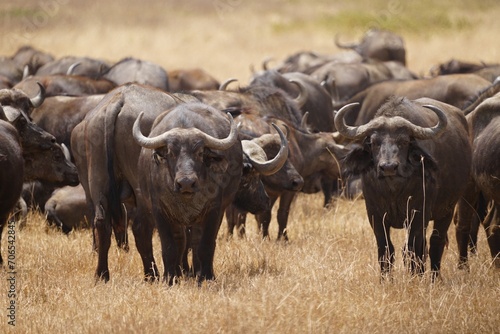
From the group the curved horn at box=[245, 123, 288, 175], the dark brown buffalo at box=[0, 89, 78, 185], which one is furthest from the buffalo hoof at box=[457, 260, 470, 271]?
the dark brown buffalo at box=[0, 89, 78, 185]

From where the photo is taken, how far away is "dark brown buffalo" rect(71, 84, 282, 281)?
765 centimetres

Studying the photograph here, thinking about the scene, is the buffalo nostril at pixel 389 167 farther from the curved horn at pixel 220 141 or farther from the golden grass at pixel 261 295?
the curved horn at pixel 220 141

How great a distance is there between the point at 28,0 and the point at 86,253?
39801mm

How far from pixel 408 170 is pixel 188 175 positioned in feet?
5.16

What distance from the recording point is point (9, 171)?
7.50 metres

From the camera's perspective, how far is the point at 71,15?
42375 millimetres

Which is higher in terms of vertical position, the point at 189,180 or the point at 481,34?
the point at 189,180

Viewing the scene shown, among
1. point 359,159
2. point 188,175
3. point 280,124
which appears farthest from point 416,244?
point 280,124

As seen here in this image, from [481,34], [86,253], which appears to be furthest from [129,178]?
[481,34]

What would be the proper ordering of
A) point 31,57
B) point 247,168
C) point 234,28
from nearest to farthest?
point 247,168
point 31,57
point 234,28

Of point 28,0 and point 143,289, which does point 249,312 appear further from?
point 28,0

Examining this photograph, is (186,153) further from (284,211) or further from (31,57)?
(31,57)

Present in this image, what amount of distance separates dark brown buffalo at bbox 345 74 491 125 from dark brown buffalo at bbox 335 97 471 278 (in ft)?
17.5

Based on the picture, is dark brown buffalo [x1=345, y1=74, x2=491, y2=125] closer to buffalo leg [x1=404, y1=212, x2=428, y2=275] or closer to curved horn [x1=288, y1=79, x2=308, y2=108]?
curved horn [x1=288, y1=79, x2=308, y2=108]
